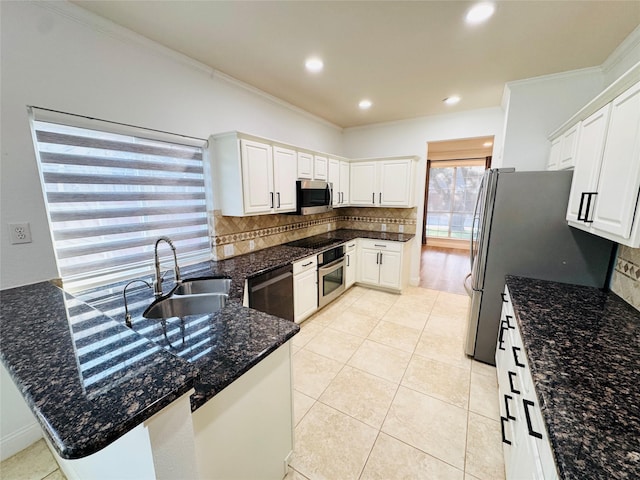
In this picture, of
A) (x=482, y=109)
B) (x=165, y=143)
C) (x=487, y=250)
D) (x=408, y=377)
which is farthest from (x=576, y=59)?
(x=165, y=143)

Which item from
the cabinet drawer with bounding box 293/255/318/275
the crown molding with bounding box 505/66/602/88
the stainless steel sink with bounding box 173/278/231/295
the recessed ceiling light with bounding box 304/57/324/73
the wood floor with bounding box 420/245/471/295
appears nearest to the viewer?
the stainless steel sink with bounding box 173/278/231/295

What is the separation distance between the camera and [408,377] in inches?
89.3

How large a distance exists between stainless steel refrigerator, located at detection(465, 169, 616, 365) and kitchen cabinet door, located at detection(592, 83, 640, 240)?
0.59 m

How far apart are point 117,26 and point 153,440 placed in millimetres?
2513

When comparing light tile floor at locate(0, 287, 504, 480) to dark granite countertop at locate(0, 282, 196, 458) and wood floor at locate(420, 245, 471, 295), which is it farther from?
wood floor at locate(420, 245, 471, 295)

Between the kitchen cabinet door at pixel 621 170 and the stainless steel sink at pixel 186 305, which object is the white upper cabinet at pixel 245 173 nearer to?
the stainless steel sink at pixel 186 305

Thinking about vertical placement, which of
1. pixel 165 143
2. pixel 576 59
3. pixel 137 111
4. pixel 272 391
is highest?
pixel 576 59

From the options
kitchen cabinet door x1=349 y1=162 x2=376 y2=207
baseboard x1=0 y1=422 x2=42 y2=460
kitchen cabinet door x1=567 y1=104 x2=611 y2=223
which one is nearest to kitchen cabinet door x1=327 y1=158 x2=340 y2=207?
kitchen cabinet door x1=349 y1=162 x2=376 y2=207

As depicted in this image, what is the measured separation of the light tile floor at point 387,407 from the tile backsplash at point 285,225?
1213 millimetres

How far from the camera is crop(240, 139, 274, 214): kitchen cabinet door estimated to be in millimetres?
2527

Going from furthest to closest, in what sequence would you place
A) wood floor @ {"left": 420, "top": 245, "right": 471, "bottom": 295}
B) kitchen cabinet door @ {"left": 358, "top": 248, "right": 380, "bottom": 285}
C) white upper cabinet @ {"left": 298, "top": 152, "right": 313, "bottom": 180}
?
wood floor @ {"left": 420, "top": 245, "right": 471, "bottom": 295}
kitchen cabinet door @ {"left": 358, "top": 248, "right": 380, "bottom": 285}
white upper cabinet @ {"left": 298, "top": 152, "right": 313, "bottom": 180}

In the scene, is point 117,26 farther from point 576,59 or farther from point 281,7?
point 576,59

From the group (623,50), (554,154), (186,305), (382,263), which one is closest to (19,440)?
(186,305)

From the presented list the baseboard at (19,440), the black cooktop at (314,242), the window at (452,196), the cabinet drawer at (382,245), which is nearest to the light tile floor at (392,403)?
the black cooktop at (314,242)
